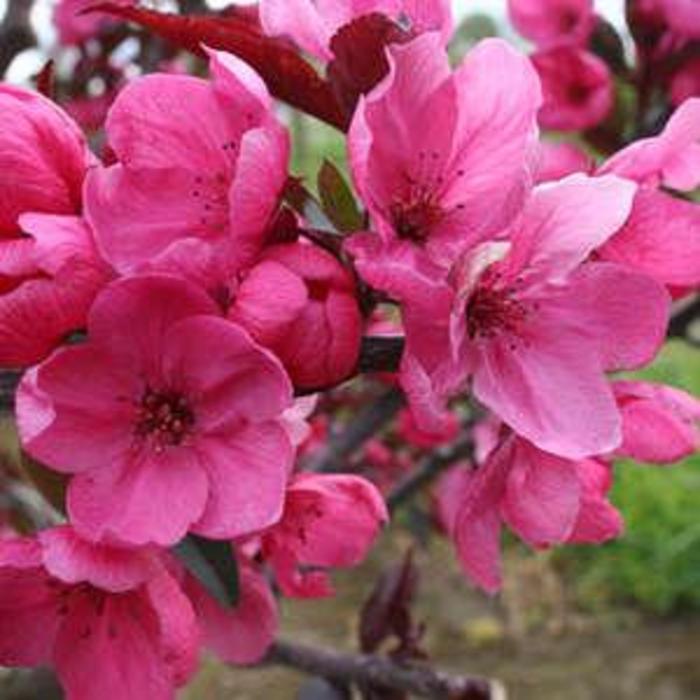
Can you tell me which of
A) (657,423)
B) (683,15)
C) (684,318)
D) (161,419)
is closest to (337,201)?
(161,419)

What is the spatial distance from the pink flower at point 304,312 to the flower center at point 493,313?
0.30ft

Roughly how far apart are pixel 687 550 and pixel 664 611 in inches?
11.3

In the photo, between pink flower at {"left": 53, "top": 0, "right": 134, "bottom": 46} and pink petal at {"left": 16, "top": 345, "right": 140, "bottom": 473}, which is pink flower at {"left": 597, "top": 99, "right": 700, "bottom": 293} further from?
pink flower at {"left": 53, "top": 0, "right": 134, "bottom": 46}

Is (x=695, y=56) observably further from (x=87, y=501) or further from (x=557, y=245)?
(x=87, y=501)

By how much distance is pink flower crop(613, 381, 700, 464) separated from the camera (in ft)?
2.93

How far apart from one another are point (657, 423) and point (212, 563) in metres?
0.30

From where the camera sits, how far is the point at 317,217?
80cm

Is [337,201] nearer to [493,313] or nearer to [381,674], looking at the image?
[493,313]

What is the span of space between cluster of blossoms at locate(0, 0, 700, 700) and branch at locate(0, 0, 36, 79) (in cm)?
76

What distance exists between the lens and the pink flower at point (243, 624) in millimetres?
960

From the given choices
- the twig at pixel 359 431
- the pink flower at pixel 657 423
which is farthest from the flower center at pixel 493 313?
the twig at pixel 359 431

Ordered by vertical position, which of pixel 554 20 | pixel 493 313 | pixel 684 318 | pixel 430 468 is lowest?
pixel 430 468

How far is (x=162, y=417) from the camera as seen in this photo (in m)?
0.79

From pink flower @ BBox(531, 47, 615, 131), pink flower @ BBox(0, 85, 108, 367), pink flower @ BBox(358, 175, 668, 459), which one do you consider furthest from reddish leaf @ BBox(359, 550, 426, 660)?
pink flower @ BBox(0, 85, 108, 367)
